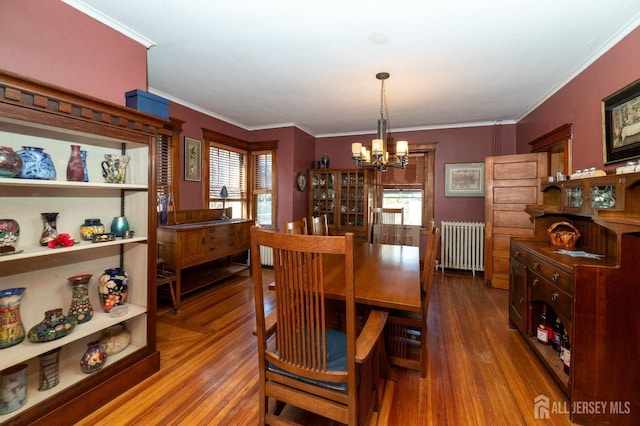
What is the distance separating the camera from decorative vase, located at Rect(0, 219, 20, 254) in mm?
Result: 1375

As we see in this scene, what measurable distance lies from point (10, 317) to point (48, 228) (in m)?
0.48

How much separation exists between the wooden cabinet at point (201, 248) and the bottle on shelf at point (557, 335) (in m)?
3.50

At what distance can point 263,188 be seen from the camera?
201 inches

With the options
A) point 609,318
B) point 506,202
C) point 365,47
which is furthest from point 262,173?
point 609,318

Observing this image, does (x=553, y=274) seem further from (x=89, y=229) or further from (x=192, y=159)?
(x=192, y=159)

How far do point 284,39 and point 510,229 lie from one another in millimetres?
3752

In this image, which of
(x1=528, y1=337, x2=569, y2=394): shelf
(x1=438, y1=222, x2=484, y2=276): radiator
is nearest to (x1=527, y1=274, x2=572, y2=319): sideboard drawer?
(x1=528, y1=337, x2=569, y2=394): shelf

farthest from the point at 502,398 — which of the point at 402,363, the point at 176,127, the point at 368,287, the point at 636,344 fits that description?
the point at 176,127

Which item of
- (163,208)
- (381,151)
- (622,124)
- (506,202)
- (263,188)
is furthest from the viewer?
(263,188)

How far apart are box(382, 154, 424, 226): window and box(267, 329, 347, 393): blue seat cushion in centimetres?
397

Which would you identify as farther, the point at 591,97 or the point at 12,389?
the point at 591,97

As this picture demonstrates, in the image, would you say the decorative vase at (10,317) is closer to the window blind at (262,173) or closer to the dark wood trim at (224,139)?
the dark wood trim at (224,139)

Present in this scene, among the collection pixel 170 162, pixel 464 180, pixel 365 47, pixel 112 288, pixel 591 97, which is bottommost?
pixel 112 288

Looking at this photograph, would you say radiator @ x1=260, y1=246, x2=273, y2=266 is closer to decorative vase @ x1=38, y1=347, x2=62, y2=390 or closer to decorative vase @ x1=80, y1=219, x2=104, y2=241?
decorative vase @ x1=80, y1=219, x2=104, y2=241
